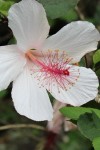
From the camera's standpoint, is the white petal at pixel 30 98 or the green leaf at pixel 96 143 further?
the white petal at pixel 30 98

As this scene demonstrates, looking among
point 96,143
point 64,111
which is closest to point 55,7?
point 64,111

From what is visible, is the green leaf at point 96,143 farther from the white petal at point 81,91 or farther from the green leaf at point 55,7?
the green leaf at point 55,7

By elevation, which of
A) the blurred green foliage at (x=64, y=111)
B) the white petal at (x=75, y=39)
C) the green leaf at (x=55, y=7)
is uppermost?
the green leaf at (x=55, y=7)

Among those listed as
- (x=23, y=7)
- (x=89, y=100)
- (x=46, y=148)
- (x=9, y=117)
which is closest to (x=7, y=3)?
(x=23, y=7)

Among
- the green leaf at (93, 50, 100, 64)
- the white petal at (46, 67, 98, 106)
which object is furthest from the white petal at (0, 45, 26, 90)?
the green leaf at (93, 50, 100, 64)

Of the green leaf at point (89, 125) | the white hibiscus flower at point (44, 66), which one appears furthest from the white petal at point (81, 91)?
the green leaf at point (89, 125)

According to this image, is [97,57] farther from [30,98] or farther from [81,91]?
[30,98]

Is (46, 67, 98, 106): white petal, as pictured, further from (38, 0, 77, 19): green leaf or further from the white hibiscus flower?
(38, 0, 77, 19): green leaf
